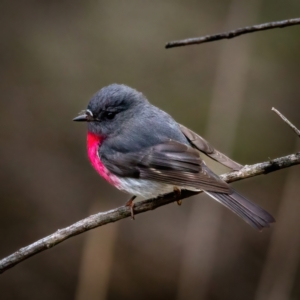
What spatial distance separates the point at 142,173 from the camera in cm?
397

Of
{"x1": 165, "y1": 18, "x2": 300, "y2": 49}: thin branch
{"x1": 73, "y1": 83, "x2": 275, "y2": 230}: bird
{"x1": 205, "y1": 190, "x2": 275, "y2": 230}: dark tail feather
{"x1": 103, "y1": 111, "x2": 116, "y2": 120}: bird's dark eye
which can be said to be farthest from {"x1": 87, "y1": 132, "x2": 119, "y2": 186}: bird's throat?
{"x1": 165, "y1": 18, "x2": 300, "y2": 49}: thin branch

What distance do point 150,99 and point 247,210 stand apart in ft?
11.3

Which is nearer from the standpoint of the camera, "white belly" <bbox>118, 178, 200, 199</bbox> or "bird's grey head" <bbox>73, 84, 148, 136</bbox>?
"white belly" <bbox>118, 178, 200, 199</bbox>

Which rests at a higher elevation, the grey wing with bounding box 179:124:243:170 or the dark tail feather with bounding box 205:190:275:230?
the grey wing with bounding box 179:124:243:170

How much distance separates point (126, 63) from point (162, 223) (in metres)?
2.26

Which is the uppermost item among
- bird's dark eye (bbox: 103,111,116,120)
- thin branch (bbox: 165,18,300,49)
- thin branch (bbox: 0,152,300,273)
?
thin branch (bbox: 165,18,300,49)

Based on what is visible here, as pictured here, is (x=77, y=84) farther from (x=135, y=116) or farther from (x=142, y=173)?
(x=142, y=173)

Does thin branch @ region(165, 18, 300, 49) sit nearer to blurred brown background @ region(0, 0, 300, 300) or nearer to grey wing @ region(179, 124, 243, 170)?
grey wing @ region(179, 124, 243, 170)

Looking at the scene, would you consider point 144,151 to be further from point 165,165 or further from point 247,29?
point 247,29

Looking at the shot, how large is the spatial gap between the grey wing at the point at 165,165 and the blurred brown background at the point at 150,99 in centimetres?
213

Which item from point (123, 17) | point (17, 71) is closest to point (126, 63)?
point (123, 17)

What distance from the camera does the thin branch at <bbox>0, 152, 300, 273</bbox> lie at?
322cm

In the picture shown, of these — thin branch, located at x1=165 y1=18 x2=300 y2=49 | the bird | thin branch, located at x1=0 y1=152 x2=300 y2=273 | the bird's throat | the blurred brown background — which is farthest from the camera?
the blurred brown background

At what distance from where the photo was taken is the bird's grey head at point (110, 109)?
419 centimetres
